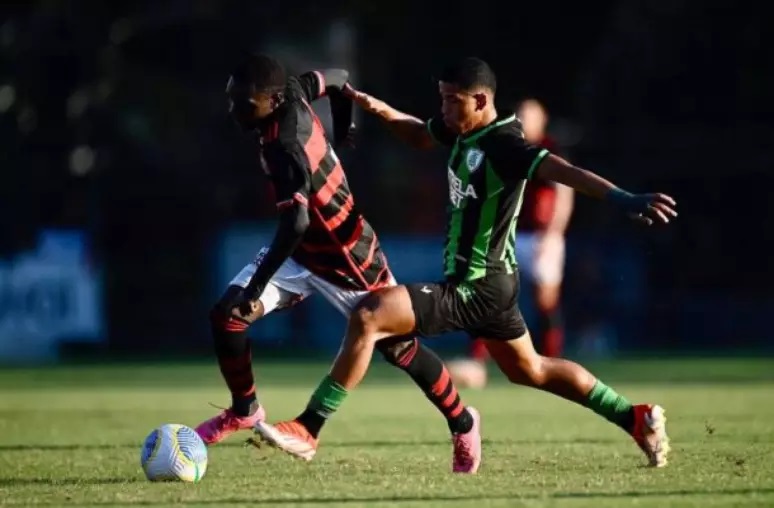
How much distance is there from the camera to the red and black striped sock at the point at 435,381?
8070 mm

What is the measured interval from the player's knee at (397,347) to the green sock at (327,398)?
39 cm

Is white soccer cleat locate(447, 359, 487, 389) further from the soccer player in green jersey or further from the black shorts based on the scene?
the black shorts

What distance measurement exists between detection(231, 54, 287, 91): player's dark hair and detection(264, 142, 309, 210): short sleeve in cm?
28

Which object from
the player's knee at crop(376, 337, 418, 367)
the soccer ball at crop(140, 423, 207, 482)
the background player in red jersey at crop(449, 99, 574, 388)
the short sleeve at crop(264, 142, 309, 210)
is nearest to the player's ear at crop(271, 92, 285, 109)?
the short sleeve at crop(264, 142, 309, 210)

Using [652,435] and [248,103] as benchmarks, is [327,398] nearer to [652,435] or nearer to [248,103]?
[248,103]

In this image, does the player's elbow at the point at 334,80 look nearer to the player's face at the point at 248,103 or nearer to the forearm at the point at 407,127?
the forearm at the point at 407,127

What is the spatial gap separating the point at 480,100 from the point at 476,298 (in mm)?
915

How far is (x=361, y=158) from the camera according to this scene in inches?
907

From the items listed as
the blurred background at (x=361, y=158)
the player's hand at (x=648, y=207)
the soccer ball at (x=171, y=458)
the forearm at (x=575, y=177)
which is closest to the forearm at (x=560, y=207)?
the blurred background at (x=361, y=158)

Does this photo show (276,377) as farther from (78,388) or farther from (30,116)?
(30,116)

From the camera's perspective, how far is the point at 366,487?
7.22 metres

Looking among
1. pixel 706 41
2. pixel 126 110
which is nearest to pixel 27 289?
pixel 126 110

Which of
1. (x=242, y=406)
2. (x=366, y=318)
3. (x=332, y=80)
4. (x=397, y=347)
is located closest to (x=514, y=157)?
(x=366, y=318)

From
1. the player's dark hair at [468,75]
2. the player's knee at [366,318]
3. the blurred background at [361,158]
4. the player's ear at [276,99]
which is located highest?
the player's dark hair at [468,75]
